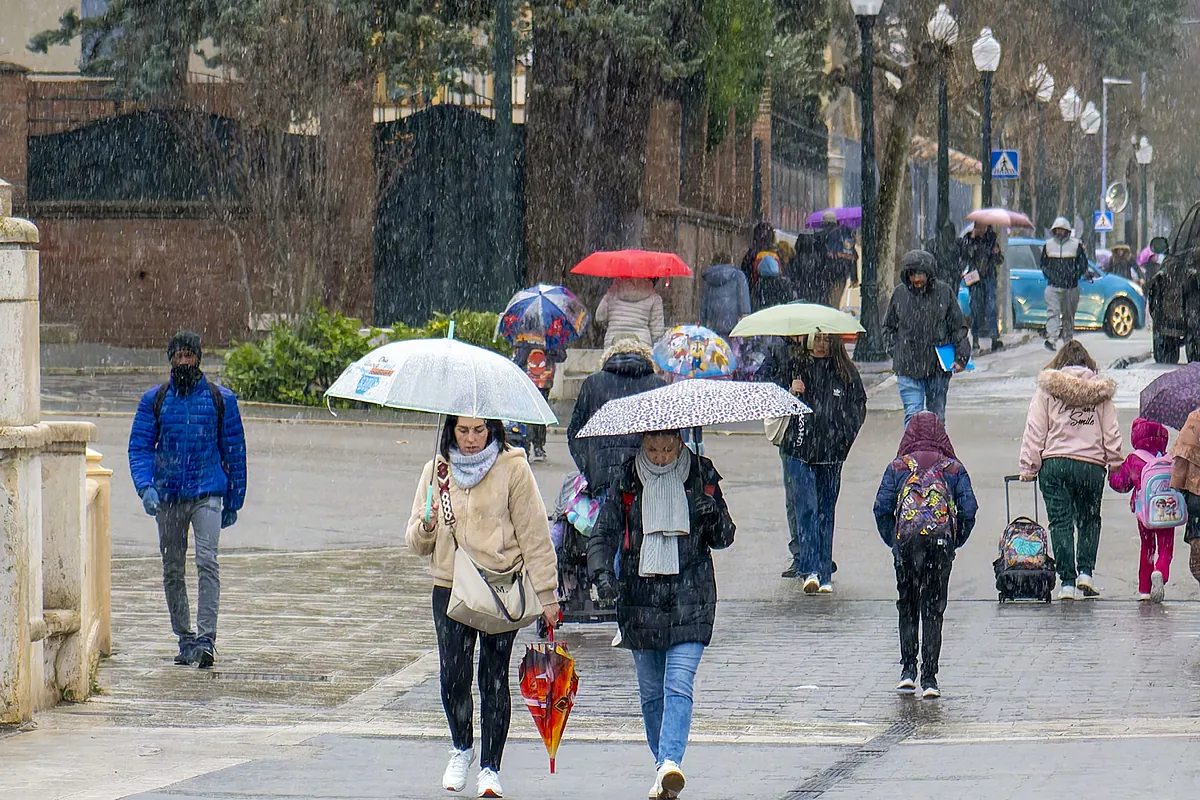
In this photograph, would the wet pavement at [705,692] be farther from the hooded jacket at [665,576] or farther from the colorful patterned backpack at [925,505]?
the colorful patterned backpack at [925,505]

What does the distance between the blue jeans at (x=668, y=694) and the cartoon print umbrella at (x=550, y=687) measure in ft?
0.93

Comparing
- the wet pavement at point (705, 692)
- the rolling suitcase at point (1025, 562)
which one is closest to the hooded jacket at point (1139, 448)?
the rolling suitcase at point (1025, 562)

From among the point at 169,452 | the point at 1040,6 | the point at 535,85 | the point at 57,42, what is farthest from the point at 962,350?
Answer: the point at 1040,6

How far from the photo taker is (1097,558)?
13.2 m

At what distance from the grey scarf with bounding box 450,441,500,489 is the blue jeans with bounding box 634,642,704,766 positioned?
878 millimetres

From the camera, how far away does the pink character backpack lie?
37.5 ft

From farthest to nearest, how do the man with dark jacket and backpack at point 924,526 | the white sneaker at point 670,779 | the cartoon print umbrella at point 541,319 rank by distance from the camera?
the cartoon print umbrella at point 541,319
the man with dark jacket and backpack at point 924,526
the white sneaker at point 670,779

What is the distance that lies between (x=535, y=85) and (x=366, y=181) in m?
3.26

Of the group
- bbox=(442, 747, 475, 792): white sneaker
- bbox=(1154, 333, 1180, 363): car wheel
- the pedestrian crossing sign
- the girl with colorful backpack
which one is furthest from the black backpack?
the pedestrian crossing sign

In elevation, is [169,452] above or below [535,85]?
below

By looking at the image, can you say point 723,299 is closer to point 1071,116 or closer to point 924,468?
point 924,468

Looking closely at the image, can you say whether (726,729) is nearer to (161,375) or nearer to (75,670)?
(75,670)

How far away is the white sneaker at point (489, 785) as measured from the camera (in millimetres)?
7320

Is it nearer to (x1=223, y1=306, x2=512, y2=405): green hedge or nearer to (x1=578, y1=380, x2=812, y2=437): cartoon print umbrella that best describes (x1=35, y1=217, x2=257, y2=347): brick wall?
(x1=223, y1=306, x2=512, y2=405): green hedge
